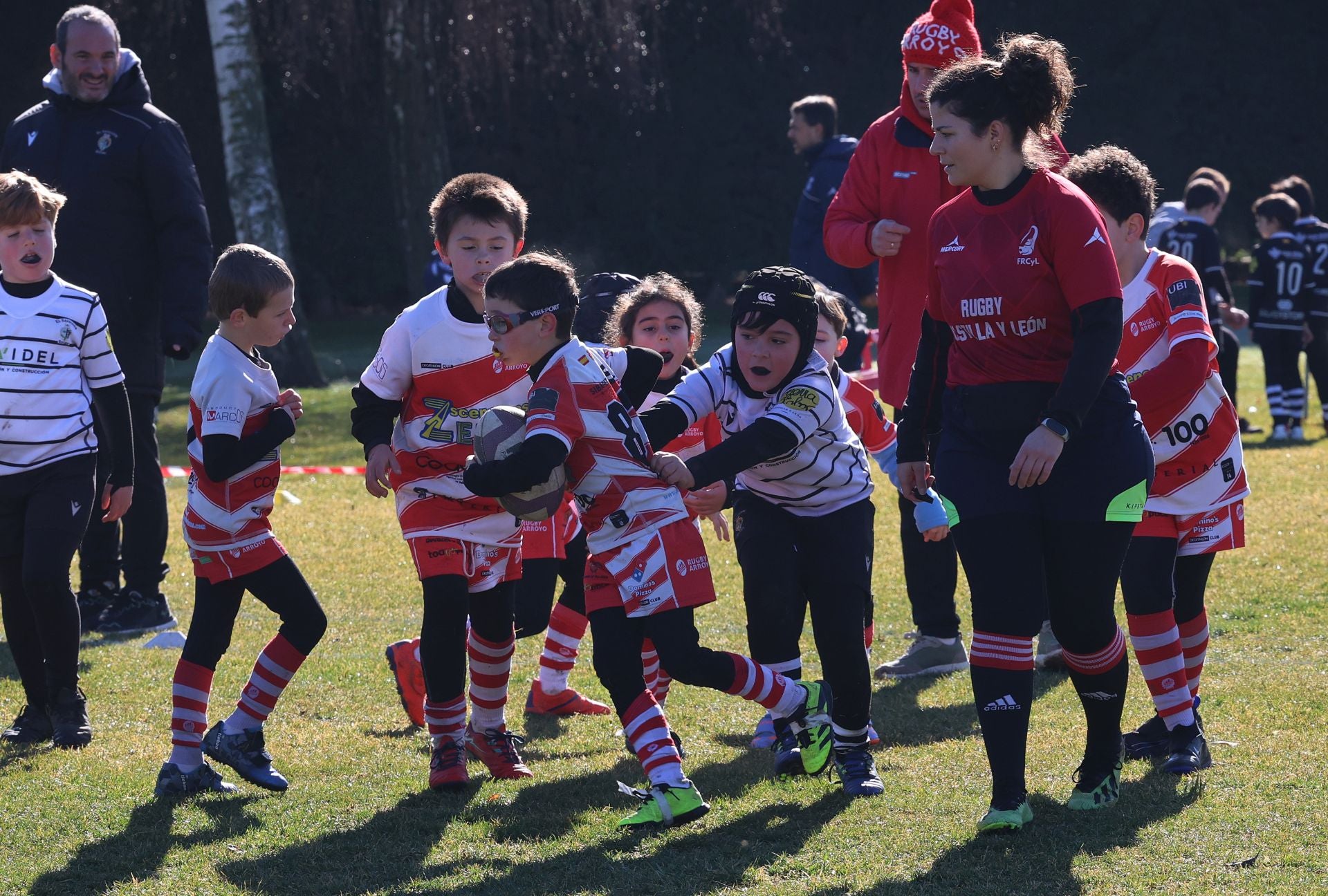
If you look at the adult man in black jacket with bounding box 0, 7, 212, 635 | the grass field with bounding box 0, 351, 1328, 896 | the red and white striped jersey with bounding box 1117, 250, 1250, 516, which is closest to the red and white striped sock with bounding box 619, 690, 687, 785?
the grass field with bounding box 0, 351, 1328, 896

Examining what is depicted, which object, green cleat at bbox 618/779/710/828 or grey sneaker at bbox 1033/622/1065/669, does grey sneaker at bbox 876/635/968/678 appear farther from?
green cleat at bbox 618/779/710/828

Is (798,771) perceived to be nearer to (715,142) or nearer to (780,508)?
(780,508)

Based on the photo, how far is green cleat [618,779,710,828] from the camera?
430 centimetres

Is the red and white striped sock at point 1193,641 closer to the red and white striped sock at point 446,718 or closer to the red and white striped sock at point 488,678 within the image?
the red and white striped sock at point 488,678

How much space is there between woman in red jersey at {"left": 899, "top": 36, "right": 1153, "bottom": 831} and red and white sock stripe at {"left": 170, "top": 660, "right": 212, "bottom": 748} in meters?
2.41

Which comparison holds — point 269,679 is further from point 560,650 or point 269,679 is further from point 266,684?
point 560,650

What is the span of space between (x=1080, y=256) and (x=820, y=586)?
4.61 feet

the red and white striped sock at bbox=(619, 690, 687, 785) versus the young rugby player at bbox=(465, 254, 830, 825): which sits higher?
the young rugby player at bbox=(465, 254, 830, 825)

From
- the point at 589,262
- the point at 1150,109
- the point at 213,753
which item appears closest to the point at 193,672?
the point at 213,753

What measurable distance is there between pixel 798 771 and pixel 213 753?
1839mm

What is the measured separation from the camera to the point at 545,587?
6.05m

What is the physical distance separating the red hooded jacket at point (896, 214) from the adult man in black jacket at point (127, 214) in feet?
9.50

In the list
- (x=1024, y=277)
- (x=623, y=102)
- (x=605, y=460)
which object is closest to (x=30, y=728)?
(x=605, y=460)

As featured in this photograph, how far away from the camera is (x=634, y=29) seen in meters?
23.2
